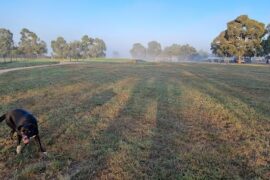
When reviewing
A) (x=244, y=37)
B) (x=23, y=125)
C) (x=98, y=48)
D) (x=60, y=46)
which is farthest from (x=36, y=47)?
(x=23, y=125)

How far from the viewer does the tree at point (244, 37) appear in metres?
55.8

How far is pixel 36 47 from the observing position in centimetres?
8319

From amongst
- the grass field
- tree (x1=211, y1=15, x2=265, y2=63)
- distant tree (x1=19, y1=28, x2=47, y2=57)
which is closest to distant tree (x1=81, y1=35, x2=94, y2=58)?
distant tree (x1=19, y1=28, x2=47, y2=57)

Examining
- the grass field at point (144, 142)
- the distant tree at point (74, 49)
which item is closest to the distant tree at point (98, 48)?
the distant tree at point (74, 49)

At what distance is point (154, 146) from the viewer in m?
4.83

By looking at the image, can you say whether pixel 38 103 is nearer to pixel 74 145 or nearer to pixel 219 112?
pixel 74 145

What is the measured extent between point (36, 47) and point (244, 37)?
6149 centimetres

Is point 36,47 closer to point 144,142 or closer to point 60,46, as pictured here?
point 60,46

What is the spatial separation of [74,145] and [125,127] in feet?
5.00

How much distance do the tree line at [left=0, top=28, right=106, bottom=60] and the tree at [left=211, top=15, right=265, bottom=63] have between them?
164 ft

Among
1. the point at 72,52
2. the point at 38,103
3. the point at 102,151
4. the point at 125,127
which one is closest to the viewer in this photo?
the point at 102,151

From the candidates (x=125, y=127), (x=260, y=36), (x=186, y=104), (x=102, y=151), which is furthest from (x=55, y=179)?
(x=260, y=36)

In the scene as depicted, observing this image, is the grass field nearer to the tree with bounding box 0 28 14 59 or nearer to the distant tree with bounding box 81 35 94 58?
the tree with bounding box 0 28 14 59

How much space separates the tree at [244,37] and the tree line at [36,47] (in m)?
50.0
